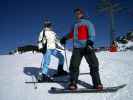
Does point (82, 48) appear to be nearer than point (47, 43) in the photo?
Yes

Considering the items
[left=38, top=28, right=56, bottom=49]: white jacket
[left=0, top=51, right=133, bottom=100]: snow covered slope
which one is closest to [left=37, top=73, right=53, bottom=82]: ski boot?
[left=0, top=51, right=133, bottom=100]: snow covered slope

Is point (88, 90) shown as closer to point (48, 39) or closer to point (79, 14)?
point (79, 14)

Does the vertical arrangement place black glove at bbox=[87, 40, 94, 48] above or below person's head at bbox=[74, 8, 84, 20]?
below

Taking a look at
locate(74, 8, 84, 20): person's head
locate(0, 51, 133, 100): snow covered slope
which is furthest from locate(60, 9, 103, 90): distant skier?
locate(0, 51, 133, 100): snow covered slope

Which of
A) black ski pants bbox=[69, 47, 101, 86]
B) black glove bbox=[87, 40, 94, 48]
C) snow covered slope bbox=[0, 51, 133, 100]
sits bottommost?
snow covered slope bbox=[0, 51, 133, 100]

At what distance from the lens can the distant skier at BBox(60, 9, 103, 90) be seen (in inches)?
353

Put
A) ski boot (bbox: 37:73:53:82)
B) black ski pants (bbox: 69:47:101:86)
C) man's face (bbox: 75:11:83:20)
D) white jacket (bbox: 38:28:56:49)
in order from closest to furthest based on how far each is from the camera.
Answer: black ski pants (bbox: 69:47:101:86)
man's face (bbox: 75:11:83:20)
ski boot (bbox: 37:73:53:82)
white jacket (bbox: 38:28:56:49)

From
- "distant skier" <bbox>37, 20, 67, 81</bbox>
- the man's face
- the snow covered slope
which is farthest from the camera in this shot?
"distant skier" <bbox>37, 20, 67, 81</bbox>

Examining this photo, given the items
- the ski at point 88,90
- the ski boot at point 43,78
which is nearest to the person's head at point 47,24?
the ski boot at point 43,78

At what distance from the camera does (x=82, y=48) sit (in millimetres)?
9219

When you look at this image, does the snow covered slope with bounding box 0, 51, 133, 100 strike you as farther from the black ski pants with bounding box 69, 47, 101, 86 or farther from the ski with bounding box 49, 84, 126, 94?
the black ski pants with bounding box 69, 47, 101, 86

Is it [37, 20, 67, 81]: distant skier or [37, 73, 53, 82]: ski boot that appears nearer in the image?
[37, 73, 53, 82]: ski boot

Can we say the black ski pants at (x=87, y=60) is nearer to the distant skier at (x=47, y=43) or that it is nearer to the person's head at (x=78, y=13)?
the person's head at (x=78, y=13)

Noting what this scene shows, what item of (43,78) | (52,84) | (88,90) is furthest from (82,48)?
(43,78)
